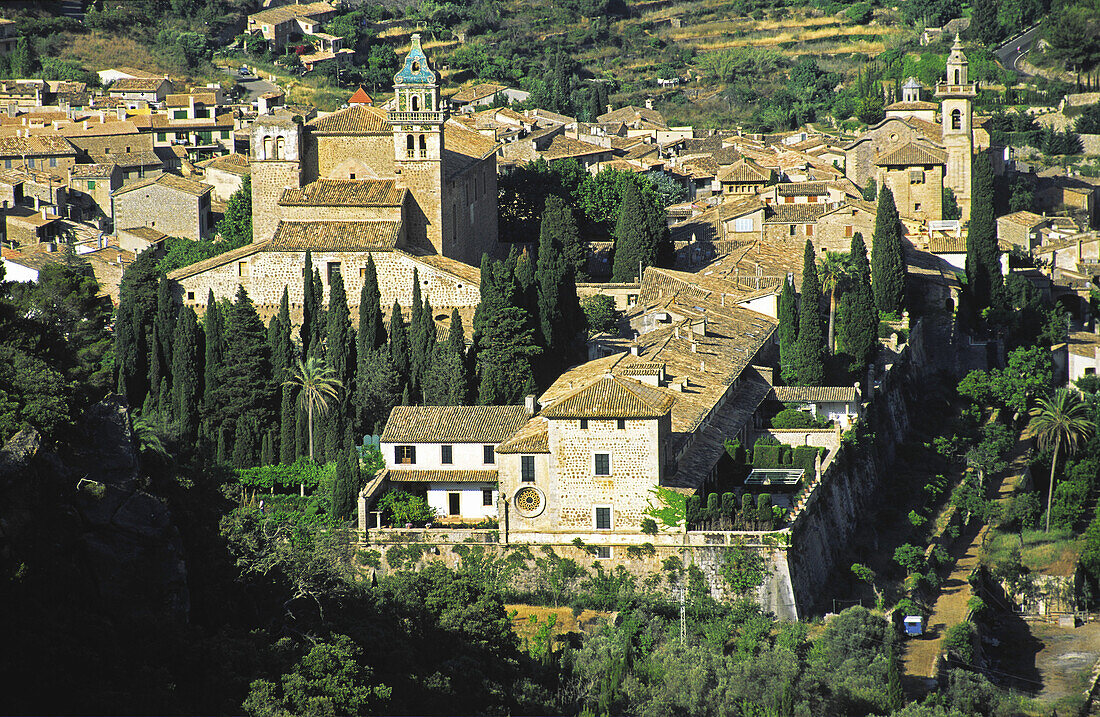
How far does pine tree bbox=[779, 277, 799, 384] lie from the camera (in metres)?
55.1

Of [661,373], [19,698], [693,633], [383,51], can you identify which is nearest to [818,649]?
[693,633]

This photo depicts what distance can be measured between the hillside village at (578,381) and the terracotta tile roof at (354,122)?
145 millimetres

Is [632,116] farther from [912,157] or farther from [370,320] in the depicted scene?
[370,320]

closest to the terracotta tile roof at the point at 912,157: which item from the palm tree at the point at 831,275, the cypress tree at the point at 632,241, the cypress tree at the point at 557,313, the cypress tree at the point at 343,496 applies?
the palm tree at the point at 831,275

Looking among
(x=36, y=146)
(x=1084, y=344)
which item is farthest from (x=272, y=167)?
(x=1084, y=344)

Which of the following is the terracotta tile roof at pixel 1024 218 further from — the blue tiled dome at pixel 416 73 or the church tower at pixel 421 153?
the blue tiled dome at pixel 416 73

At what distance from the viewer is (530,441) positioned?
43719mm

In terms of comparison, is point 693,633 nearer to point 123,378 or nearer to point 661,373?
point 661,373

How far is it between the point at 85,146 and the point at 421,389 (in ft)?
130

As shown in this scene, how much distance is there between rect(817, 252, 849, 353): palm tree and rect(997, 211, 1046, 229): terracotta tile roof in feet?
69.0

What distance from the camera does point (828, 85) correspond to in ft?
390

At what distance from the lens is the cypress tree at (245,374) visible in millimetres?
49781

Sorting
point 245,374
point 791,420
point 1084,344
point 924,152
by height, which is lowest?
point 1084,344

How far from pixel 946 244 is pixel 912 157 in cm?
642
